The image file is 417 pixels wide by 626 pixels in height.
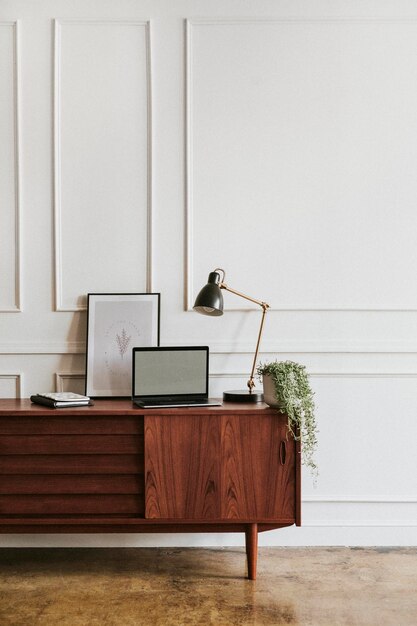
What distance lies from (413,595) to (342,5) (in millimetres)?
2823

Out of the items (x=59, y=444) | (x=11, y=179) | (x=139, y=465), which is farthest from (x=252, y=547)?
(x=11, y=179)

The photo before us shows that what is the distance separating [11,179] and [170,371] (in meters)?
1.31

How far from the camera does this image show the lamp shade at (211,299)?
9.64 ft

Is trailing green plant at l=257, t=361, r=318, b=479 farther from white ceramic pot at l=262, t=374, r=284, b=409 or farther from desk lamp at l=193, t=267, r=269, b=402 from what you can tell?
desk lamp at l=193, t=267, r=269, b=402

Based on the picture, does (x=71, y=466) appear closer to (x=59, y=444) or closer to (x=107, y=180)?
(x=59, y=444)

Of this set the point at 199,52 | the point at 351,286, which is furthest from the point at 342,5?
the point at 351,286

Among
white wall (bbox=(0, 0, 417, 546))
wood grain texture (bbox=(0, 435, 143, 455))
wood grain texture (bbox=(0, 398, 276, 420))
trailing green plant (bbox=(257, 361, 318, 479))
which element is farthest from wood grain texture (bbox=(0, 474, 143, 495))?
trailing green plant (bbox=(257, 361, 318, 479))

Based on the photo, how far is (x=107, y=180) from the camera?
329 centimetres

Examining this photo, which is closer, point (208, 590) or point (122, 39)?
point (208, 590)

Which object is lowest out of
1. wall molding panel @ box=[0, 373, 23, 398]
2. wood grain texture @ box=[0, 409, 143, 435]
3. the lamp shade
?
wood grain texture @ box=[0, 409, 143, 435]

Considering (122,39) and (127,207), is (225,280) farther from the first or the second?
(122,39)

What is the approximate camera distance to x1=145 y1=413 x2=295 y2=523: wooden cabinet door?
2777 mm

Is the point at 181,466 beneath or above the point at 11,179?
beneath

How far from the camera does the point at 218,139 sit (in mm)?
3297
